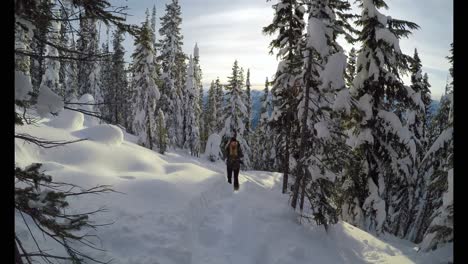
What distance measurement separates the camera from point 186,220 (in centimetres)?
985

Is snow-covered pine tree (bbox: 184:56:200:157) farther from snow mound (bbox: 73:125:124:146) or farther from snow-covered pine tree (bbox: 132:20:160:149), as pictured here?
snow mound (bbox: 73:125:124:146)

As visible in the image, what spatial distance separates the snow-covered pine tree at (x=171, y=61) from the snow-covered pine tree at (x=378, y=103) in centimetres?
2753

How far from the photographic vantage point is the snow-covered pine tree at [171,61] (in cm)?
3972

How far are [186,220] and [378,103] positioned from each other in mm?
11201

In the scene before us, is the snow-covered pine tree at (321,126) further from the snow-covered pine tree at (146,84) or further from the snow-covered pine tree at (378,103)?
the snow-covered pine tree at (146,84)

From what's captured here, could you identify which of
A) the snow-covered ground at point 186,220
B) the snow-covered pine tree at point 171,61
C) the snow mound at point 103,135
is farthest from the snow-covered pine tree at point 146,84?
the snow-covered ground at point 186,220

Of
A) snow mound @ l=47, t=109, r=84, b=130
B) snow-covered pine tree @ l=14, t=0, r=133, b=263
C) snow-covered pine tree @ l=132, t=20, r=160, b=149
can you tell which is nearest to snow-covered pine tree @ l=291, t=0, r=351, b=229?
snow-covered pine tree @ l=14, t=0, r=133, b=263

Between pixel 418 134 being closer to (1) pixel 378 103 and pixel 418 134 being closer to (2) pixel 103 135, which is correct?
(1) pixel 378 103

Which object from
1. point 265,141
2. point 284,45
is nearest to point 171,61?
point 265,141

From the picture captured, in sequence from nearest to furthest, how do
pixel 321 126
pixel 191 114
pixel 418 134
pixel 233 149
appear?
pixel 321 126 < pixel 233 149 < pixel 418 134 < pixel 191 114

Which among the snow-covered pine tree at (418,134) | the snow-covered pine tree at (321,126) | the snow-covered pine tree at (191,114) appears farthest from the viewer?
the snow-covered pine tree at (191,114)
